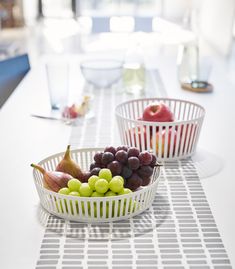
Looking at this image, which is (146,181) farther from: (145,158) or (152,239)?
(152,239)

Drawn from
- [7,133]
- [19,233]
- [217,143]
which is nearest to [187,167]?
[217,143]

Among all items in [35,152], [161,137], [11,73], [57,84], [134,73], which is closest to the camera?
[161,137]

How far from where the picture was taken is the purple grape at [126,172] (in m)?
0.99

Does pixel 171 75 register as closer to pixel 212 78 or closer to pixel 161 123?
pixel 212 78

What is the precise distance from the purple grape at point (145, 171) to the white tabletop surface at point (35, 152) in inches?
6.3

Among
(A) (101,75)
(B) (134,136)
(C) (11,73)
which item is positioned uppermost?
(B) (134,136)

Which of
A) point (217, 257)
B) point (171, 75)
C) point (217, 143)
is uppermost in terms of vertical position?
point (217, 257)

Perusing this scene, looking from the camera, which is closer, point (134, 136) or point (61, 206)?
point (61, 206)

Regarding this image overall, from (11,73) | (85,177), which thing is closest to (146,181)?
(85,177)

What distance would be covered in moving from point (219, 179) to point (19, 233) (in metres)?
0.51

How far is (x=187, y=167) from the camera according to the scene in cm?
123

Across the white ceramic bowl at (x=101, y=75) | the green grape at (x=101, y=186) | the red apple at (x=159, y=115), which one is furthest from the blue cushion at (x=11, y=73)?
the green grape at (x=101, y=186)

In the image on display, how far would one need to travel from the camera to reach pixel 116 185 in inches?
36.3

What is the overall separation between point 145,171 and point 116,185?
109 millimetres
